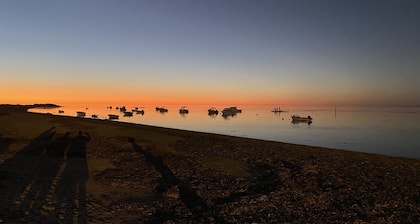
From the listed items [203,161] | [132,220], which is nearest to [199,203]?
[132,220]

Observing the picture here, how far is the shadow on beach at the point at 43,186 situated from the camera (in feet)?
32.4

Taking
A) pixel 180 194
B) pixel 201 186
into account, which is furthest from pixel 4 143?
pixel 180 194

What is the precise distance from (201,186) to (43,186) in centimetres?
626

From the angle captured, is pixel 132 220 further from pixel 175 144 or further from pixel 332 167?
pixel 175 144

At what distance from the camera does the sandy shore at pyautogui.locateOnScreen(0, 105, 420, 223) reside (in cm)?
1004

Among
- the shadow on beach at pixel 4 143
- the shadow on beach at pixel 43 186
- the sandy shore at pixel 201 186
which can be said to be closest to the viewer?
the shadow on beach at pixel 43 186

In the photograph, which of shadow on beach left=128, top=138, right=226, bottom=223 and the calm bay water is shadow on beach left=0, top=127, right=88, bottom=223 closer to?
shadow on beach left=128, top=138, right=226, bottom=223

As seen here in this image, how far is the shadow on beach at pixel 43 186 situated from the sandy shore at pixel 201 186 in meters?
0.03

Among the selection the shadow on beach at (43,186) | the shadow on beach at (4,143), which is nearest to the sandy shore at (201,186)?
the shadow on beach at (43,186)

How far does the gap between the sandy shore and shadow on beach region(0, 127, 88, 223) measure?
0.09 ft

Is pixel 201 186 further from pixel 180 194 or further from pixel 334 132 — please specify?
pixel 334 132

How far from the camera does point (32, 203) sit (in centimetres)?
1094

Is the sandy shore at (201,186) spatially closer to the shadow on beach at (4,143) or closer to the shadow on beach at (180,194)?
the shadow on beach at (180,194)


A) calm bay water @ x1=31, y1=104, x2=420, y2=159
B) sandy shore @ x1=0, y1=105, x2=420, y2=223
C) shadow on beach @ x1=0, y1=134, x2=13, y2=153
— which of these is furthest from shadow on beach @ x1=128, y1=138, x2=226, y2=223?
calm bay water @ x1=31, y1=104, x2=420, y2=159
